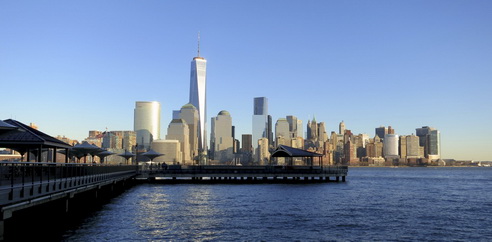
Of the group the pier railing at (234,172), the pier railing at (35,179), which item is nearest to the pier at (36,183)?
the pier railing at (35,179)

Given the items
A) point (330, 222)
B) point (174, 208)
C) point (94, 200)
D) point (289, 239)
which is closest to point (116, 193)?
point (94, 200)

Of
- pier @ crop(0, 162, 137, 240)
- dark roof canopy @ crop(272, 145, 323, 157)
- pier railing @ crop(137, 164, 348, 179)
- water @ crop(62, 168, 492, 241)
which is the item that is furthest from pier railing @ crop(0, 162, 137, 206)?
dark roof canopy @ crop(272, 145, 323, 157)

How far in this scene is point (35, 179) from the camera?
2492 centimetres

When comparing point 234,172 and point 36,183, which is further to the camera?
point 234,172

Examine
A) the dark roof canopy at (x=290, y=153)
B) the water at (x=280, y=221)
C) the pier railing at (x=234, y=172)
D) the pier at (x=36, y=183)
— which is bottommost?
the water at (x=280, y=221)

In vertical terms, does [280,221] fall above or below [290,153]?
below

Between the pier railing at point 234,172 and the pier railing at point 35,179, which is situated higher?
the pier railing at point 35,179

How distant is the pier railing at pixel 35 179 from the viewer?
21.0m

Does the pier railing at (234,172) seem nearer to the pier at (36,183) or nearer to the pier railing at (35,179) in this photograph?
the pier at (36,183)

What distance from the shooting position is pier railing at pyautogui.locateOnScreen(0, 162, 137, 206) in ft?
68.9

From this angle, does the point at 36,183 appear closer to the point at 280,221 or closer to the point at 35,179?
the point at 35,179

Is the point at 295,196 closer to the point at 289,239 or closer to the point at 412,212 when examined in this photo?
the point at 412,212

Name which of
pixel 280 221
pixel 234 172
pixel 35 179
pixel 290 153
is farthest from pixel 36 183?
pixel 290 153

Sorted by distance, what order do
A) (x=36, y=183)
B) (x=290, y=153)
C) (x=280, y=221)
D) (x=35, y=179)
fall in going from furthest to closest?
1. (x=290, y=153)
2. (x=280, y=221)
3. (x=35, y=179)
4. (x=36, y=183)
